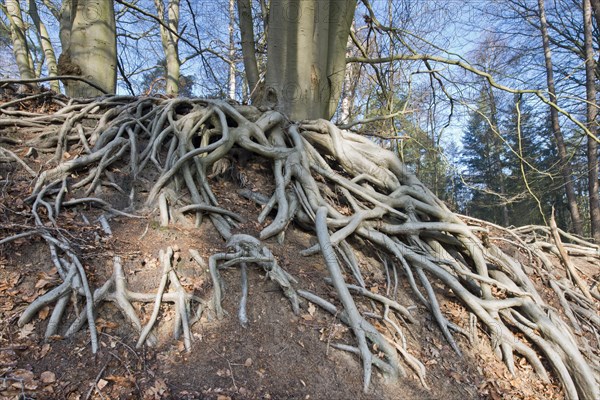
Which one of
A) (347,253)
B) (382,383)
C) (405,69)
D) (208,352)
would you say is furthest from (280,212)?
(405,69)

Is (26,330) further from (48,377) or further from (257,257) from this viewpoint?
(257,257)

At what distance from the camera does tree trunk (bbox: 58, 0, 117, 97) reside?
4.73 m

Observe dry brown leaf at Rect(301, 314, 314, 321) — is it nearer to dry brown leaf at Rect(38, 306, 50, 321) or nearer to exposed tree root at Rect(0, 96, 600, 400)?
exposed tree root at Rect(0, 96, 600, 400)

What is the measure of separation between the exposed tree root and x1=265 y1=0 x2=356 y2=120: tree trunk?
0.49 metres

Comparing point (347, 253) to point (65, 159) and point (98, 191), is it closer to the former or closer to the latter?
point (98, 191)

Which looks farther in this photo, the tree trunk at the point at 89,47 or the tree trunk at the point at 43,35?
the tree trunk at the point at 43,35

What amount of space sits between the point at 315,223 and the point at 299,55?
2.46 metres

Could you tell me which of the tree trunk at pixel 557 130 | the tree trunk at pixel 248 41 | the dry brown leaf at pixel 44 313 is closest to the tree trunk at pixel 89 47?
the tree trunk at pixel 248 41

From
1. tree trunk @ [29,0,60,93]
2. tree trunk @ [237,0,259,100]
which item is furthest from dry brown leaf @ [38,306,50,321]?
tree trunk @ [29,0,60,93]

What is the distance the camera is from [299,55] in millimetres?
4363

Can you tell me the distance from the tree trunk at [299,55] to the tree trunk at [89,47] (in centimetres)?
247

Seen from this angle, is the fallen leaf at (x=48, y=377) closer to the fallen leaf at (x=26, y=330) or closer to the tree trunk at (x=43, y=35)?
the fallen leaf at (x=26, y=330)

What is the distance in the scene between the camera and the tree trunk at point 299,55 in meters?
4.31

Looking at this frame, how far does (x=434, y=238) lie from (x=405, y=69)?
3.87 meters
